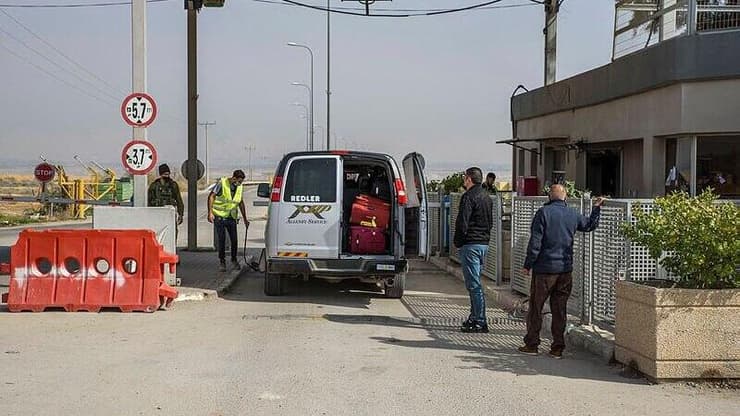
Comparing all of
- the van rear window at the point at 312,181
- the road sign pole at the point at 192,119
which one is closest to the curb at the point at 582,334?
the van rear window at the point at 312,181

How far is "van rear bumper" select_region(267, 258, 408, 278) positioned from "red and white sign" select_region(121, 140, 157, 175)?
2271mm

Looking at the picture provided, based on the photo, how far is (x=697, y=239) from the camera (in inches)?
294

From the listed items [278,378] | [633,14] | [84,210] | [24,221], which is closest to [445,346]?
[278,378]

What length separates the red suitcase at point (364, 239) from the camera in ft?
40.5

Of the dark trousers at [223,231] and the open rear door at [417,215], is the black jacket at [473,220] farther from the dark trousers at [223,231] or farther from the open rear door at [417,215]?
the dark trousers at [223,231]

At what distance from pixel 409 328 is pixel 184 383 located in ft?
12.0

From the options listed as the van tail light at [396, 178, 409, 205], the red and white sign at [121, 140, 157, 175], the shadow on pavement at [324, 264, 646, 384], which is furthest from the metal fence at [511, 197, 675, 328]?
the red and white sign at [121, 140, 157, 175]

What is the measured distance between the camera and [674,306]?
7430mm

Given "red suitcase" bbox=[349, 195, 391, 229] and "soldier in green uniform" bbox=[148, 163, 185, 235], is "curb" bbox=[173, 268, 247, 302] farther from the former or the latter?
"soldier in green uniform" bbox=[148, 163, 185, 235]

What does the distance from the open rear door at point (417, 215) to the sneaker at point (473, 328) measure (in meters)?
2.38

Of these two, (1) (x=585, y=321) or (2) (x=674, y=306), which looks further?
(1) (x=585, y=321)

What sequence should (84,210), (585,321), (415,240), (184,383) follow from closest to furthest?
(184,383) → (585,321) → (415,240) → (84,210)

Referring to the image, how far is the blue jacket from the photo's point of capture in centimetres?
855

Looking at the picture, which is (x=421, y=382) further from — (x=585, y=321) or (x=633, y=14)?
(x=633, y=14)
